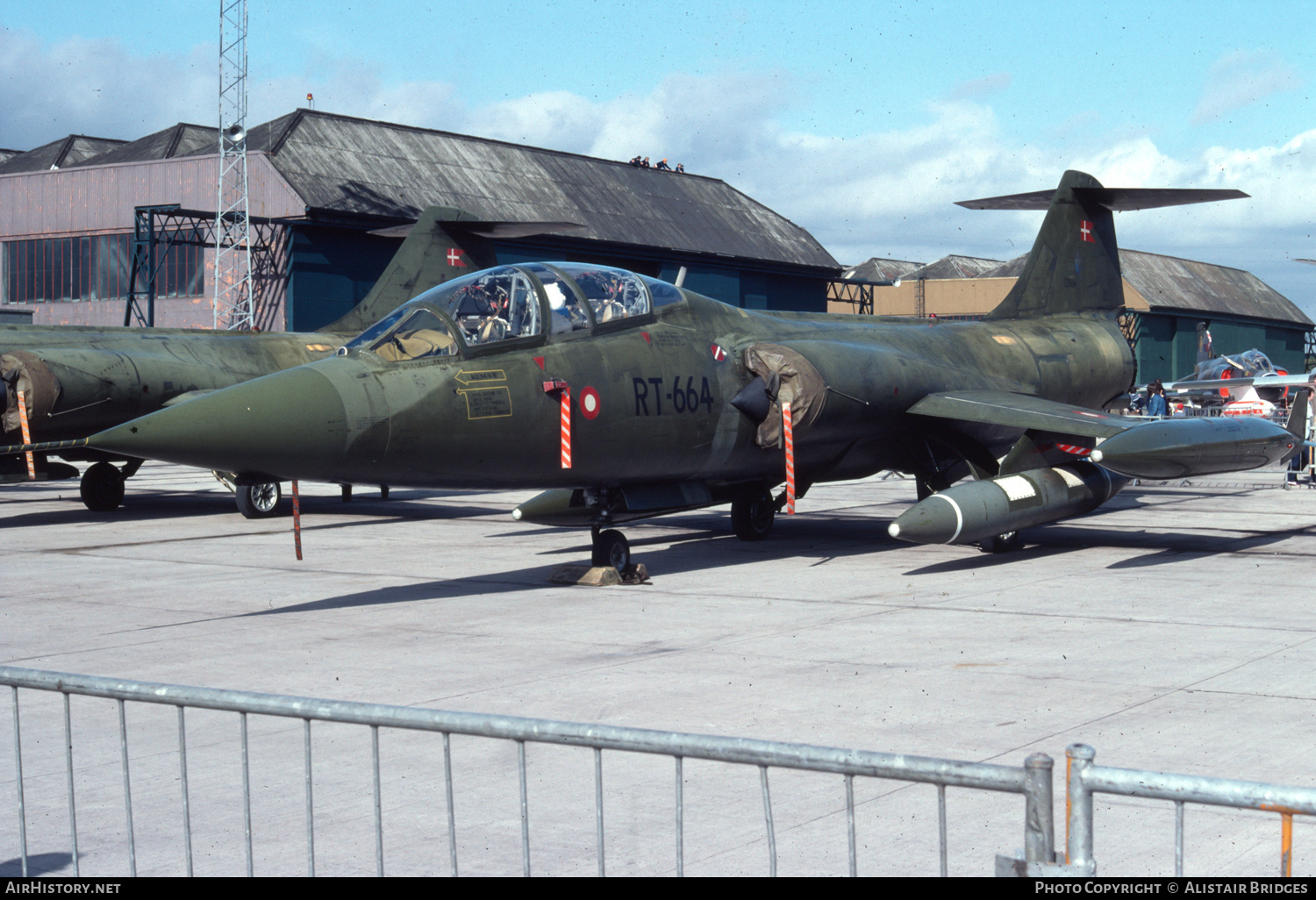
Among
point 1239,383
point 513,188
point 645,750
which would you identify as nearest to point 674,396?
point 645,750

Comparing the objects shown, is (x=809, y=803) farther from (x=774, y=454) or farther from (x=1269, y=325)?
(x=1269, y=325)

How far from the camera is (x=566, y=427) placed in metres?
11.5

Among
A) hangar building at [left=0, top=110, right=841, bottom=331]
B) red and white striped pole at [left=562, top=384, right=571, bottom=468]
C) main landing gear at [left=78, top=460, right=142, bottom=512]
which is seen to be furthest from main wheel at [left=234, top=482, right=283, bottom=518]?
hangar building at [left=0, top=110, right=841, bottom=331]

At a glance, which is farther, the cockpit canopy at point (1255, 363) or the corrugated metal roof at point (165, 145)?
the corrugated metal roof at point (165, 145)

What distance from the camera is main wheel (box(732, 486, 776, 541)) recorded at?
623 inches

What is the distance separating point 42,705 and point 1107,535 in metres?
12.9

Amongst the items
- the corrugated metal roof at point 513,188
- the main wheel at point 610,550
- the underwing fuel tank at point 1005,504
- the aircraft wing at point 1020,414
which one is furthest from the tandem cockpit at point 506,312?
the corrugated metal roof at point 513,188

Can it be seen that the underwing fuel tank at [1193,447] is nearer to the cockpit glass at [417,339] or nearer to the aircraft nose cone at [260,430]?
the cockpit glass at [417,339]

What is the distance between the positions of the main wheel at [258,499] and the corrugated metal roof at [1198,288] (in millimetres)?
62193

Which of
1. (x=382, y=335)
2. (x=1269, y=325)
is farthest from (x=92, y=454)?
(x=1269, y=325)

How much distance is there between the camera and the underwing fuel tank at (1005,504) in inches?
502

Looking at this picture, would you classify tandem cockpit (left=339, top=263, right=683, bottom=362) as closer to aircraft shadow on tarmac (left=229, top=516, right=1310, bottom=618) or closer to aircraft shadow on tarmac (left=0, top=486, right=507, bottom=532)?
aircraft shadow on tarmac (left=229, top=516, right=1310, bottom=618)

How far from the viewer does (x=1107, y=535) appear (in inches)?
650

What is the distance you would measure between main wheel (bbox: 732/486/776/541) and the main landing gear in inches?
424
